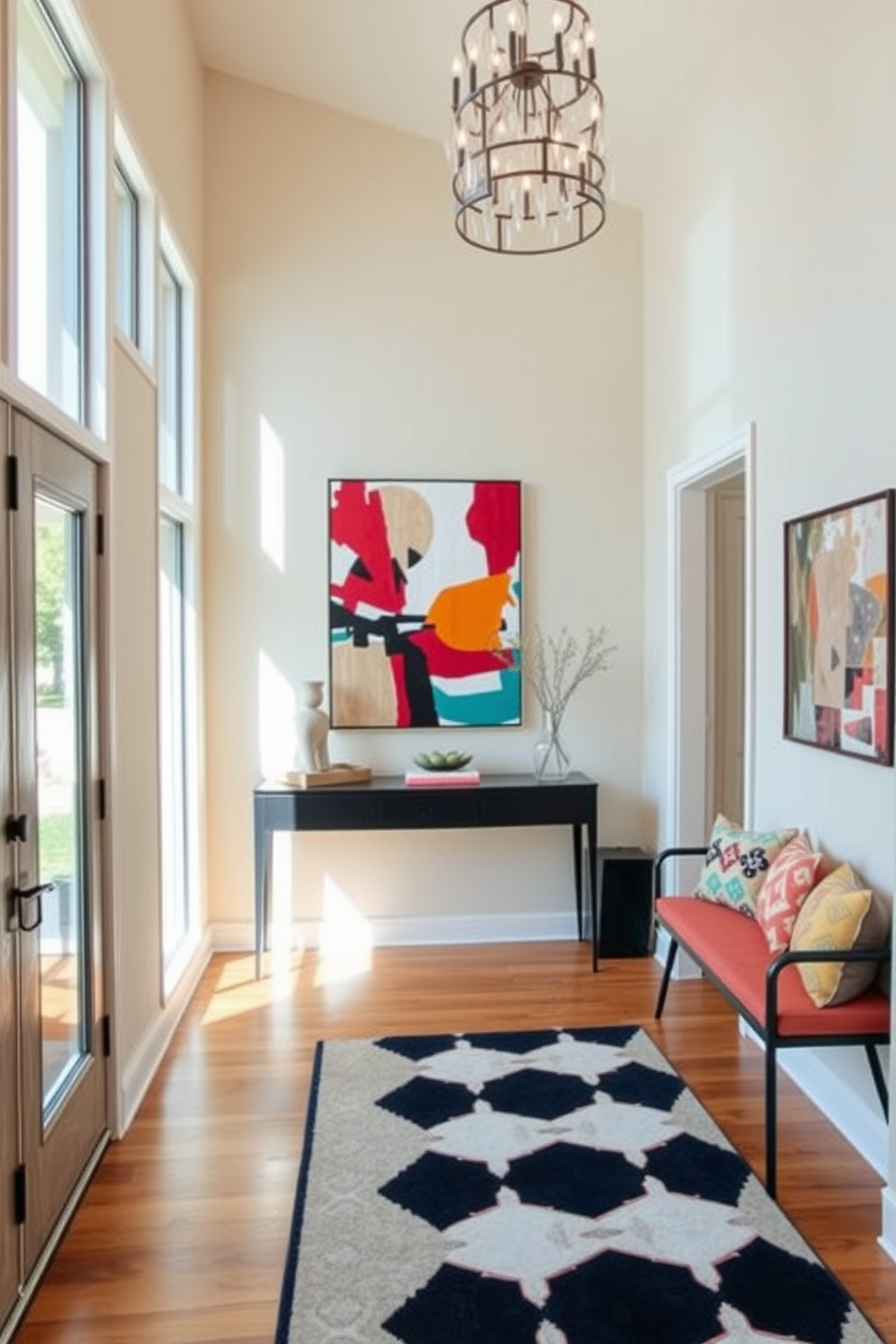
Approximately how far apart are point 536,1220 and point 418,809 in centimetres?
213

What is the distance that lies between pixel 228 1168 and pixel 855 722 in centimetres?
235

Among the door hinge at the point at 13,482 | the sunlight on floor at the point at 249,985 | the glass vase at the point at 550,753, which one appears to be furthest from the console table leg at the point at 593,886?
the door hinge at the point at 13,482

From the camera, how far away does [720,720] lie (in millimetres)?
4828

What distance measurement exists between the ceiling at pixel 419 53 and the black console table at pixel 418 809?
2887mm

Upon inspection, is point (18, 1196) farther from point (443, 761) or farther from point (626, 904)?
point (626, 904)

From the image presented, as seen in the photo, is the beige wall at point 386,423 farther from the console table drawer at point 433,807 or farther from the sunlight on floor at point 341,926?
the console table drawer at point 433,807

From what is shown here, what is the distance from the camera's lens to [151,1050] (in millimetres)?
3289

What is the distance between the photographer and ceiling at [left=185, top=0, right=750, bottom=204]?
3615 mm

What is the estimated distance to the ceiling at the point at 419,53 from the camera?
142 inches

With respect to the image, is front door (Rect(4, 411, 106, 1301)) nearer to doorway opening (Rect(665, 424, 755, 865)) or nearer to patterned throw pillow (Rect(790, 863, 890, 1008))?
patterned throw pillow (Rect(790, 863, 890, 1008))

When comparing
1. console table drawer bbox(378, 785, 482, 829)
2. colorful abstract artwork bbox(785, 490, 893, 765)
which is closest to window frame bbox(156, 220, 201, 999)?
console table drawer bbox(378, 785, 482, 829)

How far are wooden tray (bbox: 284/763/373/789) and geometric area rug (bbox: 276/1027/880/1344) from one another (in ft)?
4.51

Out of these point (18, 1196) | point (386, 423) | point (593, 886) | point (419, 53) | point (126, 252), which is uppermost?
point (419, 53)

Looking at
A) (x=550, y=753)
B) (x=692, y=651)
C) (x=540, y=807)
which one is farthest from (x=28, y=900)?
(x=692, y=651)
